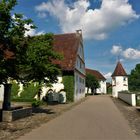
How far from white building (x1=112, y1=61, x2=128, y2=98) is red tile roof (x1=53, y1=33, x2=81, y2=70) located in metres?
20.9

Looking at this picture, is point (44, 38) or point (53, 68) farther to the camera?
point (53, 68)

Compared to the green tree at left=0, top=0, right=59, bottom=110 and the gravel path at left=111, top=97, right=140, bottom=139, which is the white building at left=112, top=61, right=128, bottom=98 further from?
the green tree at left=0, top=0, right=59, bottom=110

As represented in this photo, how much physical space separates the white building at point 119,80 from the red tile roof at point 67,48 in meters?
20.9

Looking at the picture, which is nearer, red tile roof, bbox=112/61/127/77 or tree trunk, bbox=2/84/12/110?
tree trunk, bbox=2/84/12/110

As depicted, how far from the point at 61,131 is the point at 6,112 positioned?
14.9 feet

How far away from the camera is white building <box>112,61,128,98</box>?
57.2m

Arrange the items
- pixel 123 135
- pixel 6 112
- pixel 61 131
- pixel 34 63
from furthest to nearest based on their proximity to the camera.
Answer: pixel 34 63 < pixel 6 112 < pixel 61 131 < pixel 123 135

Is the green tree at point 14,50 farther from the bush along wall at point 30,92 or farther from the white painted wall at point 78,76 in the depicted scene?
the white painted wall at point 78,76

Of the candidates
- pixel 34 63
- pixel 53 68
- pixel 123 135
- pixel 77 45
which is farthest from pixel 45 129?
pixel 77 45

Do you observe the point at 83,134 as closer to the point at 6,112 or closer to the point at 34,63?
the point at 6,112

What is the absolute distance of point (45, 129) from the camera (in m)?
11.8

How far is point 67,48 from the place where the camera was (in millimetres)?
37812

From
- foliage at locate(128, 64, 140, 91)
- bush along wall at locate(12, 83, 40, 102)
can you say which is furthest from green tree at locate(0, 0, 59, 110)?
foliage at locate(128, 64, 140, 91)

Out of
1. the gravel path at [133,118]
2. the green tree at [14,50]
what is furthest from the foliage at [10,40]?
the gravel path at [133,118]
